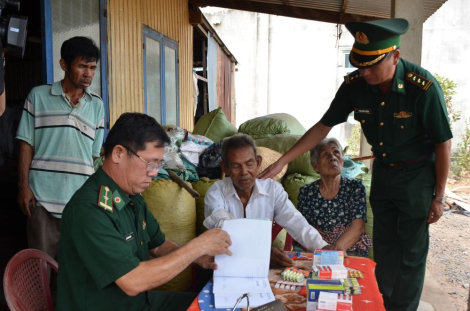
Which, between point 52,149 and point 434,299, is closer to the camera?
point 52,149

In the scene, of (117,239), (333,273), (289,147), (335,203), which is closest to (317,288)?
(333,273)

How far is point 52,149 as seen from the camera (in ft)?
8.22

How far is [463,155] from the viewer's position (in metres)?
9.64

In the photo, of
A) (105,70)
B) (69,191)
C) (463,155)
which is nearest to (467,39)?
(463,155)

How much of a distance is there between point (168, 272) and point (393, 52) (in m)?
1.51

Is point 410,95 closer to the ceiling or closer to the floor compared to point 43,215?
closer to the ceiling

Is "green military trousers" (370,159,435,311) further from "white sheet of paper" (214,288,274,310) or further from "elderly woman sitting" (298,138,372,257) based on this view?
"white sheet of paper" (214,288,274,310)

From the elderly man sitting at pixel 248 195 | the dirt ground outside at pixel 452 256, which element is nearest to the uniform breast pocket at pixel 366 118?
the elderly man sitting at pixel 248 195

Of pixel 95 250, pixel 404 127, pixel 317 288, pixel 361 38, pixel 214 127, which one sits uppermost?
pixel 361 38

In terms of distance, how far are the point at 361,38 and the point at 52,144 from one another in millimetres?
1882

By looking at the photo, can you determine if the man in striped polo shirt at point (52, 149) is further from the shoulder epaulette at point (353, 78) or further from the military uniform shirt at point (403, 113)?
the military uniform shirt at point (403, 113)

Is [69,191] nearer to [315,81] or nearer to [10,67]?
[10,67]

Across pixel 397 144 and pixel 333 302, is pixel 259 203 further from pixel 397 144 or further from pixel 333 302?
pixel 333 302

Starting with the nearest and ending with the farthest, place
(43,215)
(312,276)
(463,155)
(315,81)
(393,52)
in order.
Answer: (312,276)
(393,52)
(43,215)
(463,155)
(315,81)
